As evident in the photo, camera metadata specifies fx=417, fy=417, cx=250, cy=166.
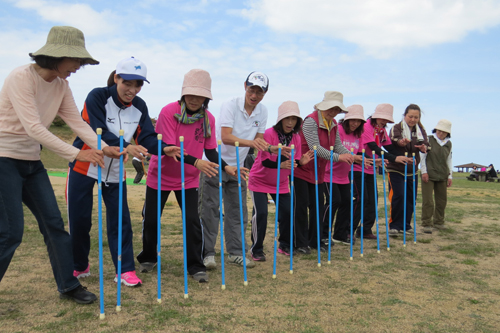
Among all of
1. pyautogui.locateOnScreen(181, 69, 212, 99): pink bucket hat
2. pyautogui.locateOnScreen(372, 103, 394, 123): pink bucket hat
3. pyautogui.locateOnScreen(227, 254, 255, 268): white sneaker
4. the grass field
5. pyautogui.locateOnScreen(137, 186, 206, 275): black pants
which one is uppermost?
pyautogui.locateOnScreen(372, 103, 394, 123): pink bucket hat

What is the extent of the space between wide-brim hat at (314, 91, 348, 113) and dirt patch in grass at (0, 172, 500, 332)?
2.01m

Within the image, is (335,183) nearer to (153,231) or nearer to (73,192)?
(153,231)

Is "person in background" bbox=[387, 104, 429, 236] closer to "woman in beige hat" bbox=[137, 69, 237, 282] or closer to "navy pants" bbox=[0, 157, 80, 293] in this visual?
"woman in beige hat" bbox=[137, 69, 237, 282]

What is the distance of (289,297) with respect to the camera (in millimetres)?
3834

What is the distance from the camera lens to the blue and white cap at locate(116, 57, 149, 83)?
3785mm

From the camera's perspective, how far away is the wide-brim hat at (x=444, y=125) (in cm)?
799

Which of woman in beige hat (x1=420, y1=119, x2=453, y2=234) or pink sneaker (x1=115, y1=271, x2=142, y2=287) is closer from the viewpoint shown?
pink sneaker (x1=115, y1=271, x2=142, y2=287)

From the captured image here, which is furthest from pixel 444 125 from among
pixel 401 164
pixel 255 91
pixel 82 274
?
pixel 82 274

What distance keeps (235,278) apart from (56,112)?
2389 mm

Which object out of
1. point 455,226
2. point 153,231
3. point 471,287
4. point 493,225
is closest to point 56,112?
point 153,231

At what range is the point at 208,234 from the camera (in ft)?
16.3

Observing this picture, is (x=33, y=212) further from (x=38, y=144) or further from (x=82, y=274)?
(x=82, y=274)

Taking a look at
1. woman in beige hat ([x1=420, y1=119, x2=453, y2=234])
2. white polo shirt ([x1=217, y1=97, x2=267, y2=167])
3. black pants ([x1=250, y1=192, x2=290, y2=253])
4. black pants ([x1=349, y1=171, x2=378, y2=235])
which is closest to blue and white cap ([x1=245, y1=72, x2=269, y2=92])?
white polo shirt ([x1=217, y1=97, x2=267, y2=167])

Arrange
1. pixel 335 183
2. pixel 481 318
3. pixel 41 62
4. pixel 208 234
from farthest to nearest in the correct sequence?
1. pixel 335 183
2. pixel 208 234
3. pixel 481 318
4. pixel 41 62
